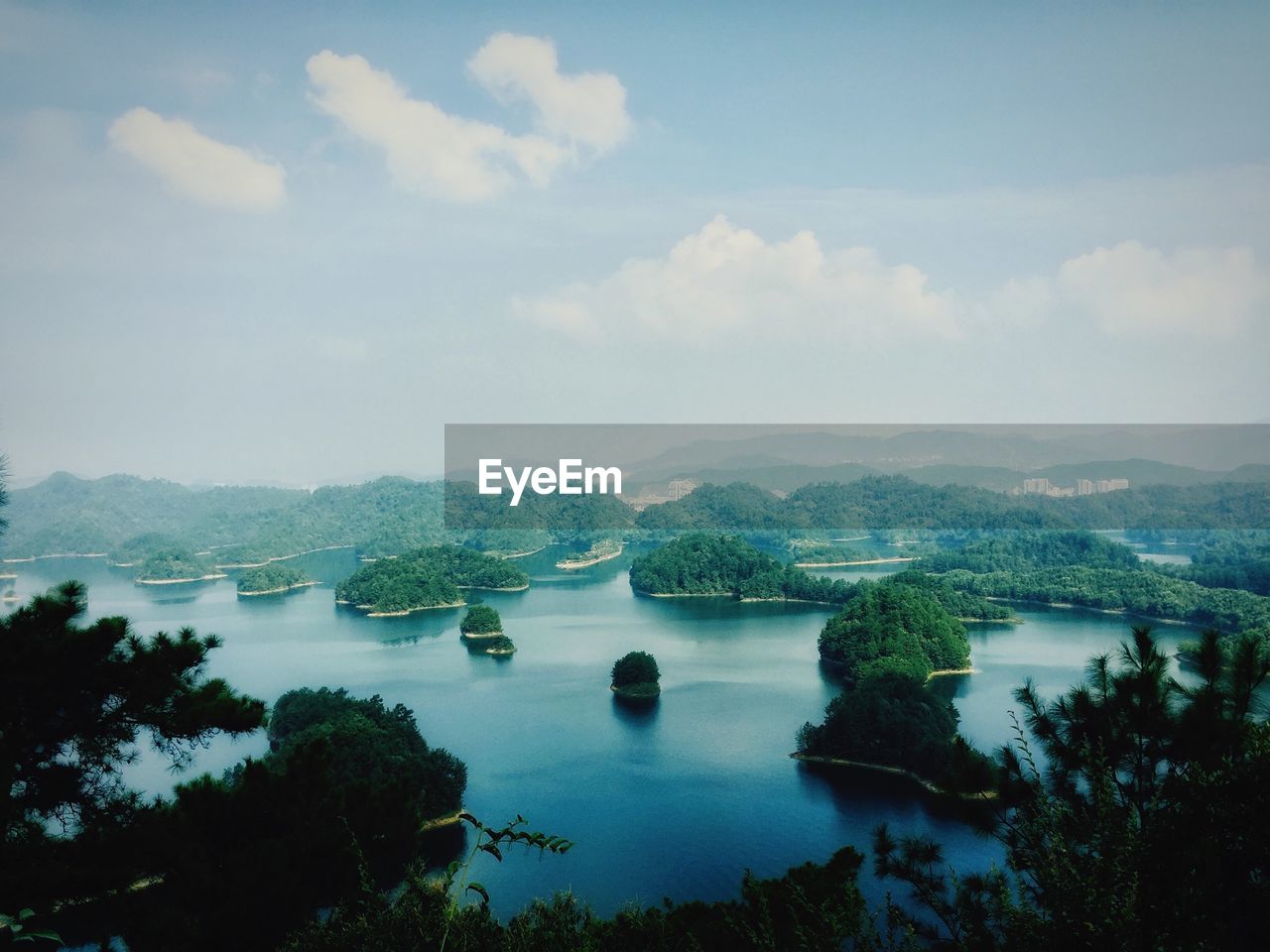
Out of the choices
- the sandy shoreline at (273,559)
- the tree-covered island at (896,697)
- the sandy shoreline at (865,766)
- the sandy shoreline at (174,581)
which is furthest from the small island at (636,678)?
the sandy shoreline at (174,581)

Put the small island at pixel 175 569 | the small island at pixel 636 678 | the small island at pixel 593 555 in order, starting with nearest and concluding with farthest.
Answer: the small island at pixel 636 678, the small island at pixel 175 569, the small island at pixel 593 555

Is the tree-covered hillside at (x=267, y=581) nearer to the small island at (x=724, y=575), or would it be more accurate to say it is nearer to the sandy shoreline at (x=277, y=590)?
the sandy shoreline at (x=277, y=590)

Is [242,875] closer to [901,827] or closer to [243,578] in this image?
[901,827]

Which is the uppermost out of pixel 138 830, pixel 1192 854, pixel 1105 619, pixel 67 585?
pixel 67 585

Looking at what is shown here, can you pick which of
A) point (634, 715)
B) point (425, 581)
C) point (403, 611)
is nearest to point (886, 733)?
point (634, 715)

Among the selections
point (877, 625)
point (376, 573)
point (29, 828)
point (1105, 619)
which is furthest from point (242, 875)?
point (376, 573)

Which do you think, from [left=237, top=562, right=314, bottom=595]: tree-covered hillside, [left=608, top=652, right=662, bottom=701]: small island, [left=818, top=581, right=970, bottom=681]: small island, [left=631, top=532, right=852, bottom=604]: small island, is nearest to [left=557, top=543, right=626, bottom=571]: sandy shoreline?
[left=631, top=532, right=852, bottom=604]: small island
